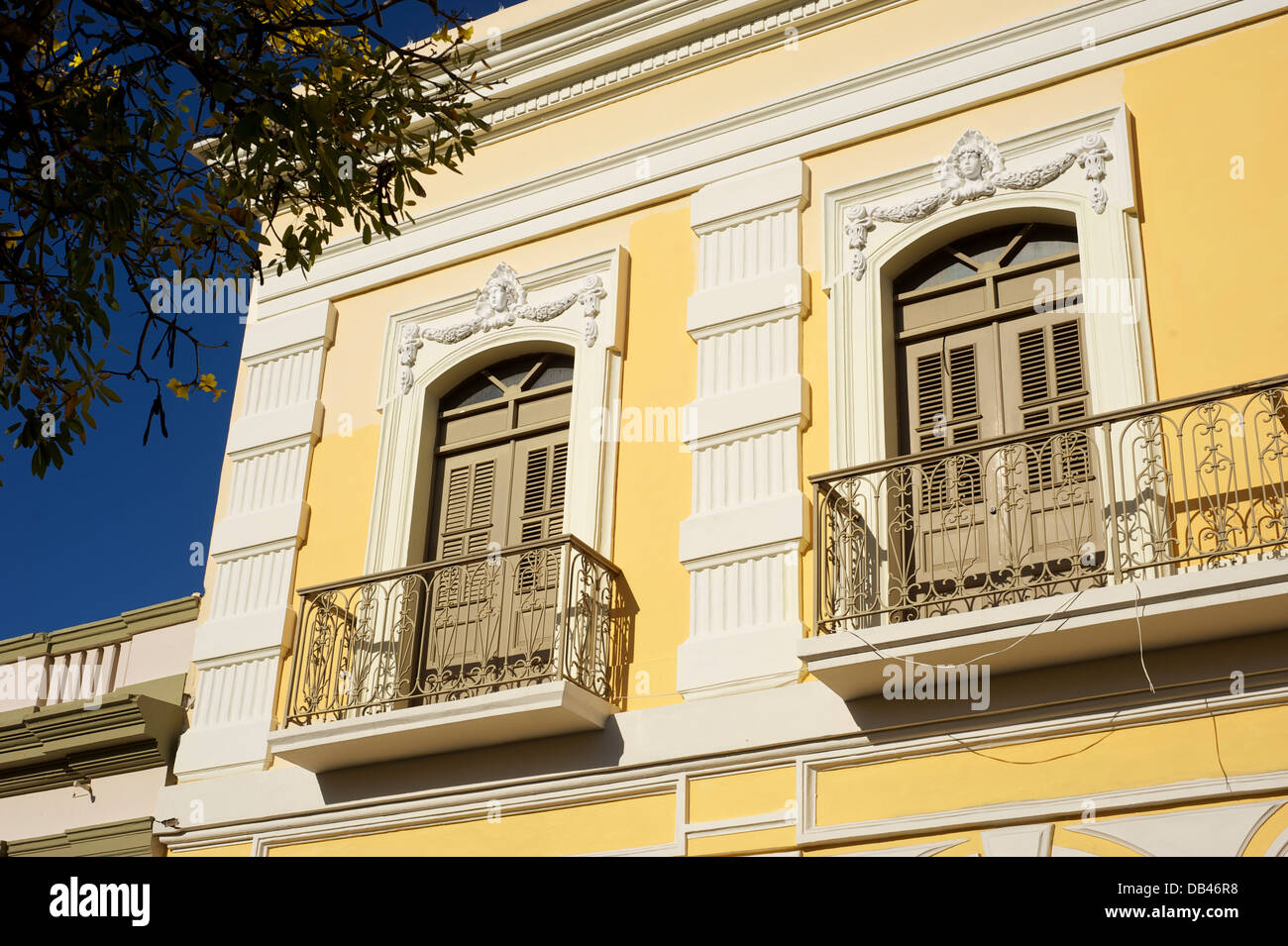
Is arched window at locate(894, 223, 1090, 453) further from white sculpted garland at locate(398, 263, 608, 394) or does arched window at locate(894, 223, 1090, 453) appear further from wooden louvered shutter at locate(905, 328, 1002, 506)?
white sculpted garland at locate(398, 263, 608, 394)

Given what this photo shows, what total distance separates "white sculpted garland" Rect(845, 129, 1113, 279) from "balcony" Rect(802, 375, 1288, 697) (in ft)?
5.12

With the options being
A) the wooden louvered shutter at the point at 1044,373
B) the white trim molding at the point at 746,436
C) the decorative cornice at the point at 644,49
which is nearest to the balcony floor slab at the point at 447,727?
the white trim molding at the point at 746,436

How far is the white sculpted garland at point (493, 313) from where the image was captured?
10.5 m

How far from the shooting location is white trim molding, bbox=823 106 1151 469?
8570 millimetres

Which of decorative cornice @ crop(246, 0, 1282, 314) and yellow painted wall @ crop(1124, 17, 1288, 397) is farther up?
decorative cornice @ crop(246, 0, 1282, 314)

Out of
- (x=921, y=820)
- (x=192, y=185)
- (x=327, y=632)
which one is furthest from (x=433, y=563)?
(x=921, y=820)

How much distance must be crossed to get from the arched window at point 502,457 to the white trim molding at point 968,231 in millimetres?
1963

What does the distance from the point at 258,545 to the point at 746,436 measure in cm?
354

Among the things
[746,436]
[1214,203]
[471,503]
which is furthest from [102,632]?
[1214,203]

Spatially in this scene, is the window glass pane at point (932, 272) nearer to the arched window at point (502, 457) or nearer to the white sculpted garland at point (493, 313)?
the white sculpted garland at point (493, 313)

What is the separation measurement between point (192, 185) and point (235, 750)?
3.80 metres

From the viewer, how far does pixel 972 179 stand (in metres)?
9.38

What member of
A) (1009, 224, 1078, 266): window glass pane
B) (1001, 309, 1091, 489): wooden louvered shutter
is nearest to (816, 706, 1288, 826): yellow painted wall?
(1001, 309, 1091, 489): wooden louvered shutter

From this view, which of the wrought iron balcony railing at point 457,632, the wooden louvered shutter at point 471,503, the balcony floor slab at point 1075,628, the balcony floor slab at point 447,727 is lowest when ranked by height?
the balcony floor slab at point 447,727
